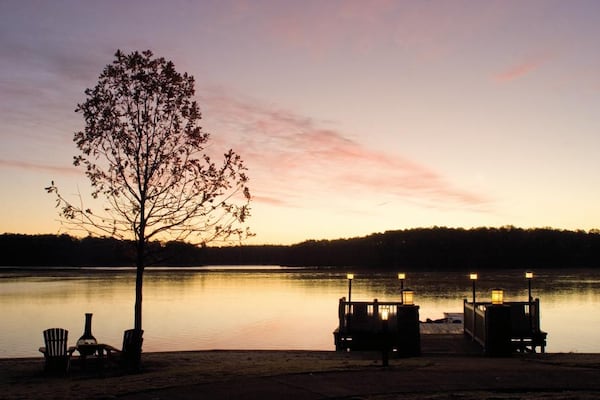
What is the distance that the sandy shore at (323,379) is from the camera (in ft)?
37.8

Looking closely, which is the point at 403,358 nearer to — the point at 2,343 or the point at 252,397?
the point at 252,397

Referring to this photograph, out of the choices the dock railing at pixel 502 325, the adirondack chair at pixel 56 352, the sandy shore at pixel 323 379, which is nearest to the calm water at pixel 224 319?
the dock railing at pixel 502 325

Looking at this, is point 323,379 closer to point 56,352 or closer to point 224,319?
point 56,352

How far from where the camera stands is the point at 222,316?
2338 inches

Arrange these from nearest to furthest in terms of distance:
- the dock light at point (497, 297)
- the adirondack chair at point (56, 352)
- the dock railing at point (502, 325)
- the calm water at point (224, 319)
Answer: the adirondack chair at point (56, 352) < the dock railing at point (502, 325) < the dock light at point (497, 297) < the calm water at point (224, 319)

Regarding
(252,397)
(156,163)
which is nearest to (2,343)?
(156,163)

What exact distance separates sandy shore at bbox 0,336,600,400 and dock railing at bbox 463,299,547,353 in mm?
881

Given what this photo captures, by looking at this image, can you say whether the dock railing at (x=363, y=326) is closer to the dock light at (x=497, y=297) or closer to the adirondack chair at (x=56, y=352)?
the dock light at (x=497, y=297)

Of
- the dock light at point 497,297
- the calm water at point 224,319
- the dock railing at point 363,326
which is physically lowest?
the calm water at point 224,319

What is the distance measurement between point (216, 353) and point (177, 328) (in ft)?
94.1

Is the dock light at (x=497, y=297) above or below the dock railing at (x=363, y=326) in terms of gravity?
above

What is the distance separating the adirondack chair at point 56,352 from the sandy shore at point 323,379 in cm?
30

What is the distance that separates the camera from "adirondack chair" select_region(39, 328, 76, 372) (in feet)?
53.4

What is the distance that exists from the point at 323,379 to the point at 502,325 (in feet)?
25.2
